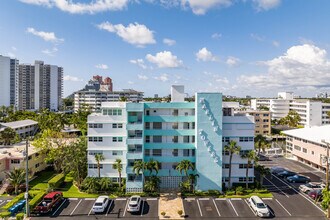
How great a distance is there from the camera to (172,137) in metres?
52.7

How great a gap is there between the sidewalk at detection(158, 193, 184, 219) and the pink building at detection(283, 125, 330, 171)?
38.1m

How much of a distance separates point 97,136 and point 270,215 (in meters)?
33.6

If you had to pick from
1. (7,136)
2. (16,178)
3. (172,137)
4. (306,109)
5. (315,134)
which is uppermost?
(306,109)

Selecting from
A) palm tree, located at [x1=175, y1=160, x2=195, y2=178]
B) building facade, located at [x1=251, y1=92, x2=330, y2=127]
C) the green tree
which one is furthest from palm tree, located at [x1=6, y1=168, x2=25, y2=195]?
building facade, located at [x1=251, y1=92, x2=330, y2=127]

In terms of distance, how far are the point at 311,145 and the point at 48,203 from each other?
6222 cm

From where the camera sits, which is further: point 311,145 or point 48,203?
point 311,145

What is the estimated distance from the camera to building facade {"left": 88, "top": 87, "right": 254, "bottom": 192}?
5022 cm

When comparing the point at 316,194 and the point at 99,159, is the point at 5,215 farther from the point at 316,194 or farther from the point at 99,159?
the point at 316,194

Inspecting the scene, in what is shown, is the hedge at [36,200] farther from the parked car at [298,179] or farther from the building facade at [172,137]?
the parked car at [298,179]

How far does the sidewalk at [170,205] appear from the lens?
40562 mm

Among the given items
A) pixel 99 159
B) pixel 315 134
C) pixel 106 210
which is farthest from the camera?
pixel 315 134

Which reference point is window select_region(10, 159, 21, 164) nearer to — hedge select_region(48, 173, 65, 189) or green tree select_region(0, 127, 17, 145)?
hedge select_region(48, 173, 65, 189)

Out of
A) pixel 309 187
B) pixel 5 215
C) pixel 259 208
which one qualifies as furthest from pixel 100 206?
pixel 309 187

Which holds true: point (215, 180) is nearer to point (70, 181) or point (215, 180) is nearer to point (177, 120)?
point (177, 120)
